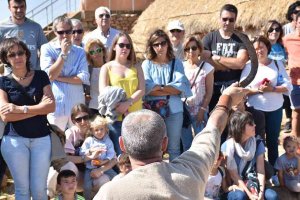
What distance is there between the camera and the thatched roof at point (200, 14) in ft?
43.9

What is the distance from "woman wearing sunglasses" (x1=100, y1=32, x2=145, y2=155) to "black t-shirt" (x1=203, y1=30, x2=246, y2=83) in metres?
1.05

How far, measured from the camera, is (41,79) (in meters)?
5.14

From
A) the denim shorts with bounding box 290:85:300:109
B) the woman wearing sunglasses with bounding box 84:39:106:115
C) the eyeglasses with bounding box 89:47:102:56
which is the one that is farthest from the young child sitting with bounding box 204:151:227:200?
the denim shorts with bounding box 290:85:300:109

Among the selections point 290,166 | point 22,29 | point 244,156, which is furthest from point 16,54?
point 290,166

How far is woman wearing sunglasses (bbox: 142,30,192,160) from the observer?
632 cm

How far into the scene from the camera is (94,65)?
263 inches

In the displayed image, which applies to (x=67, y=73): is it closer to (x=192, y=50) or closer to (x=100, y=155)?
(x=100, y=155)

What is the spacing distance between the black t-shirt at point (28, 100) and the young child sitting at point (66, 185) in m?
0.48

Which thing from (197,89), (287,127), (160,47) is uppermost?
(160,47)

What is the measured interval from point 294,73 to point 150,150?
17.3 feet

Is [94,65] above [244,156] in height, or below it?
above

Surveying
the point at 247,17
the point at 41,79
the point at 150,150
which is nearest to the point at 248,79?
the point at 41,79

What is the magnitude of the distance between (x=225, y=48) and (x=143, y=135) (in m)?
4.27

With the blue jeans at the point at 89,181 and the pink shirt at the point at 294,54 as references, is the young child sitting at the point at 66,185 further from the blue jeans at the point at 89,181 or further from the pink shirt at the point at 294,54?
the pink shirt at the point at 294,54
